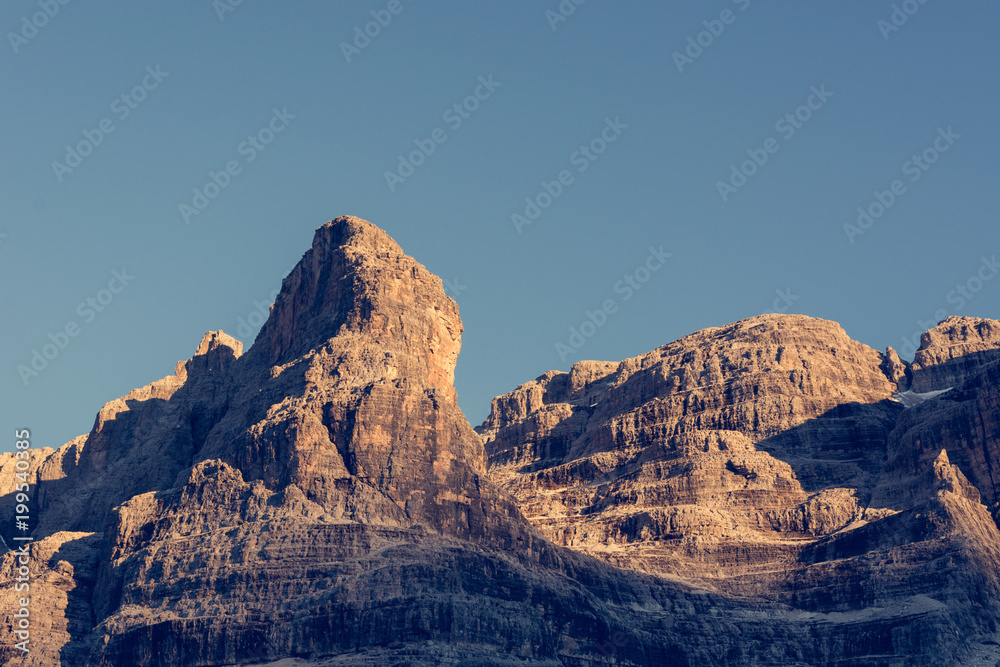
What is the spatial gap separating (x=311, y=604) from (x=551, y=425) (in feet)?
253

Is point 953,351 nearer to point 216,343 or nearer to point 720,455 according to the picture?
point 720,455

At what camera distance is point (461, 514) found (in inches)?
5472

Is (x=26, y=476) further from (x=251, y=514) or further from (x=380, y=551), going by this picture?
(x=380, y=551)

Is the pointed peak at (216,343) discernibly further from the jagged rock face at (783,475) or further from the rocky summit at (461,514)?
the jagged rock face at (783,475)

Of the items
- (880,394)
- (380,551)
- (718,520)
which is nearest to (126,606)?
(380,551)

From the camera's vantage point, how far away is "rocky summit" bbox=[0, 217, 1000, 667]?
127375 millimetres

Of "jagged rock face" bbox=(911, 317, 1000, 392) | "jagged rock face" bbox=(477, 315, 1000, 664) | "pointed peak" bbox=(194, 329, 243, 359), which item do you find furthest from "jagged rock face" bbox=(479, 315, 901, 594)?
"pointed peak" bbox=(194, 329, 243, 359)

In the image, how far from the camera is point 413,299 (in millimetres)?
158250

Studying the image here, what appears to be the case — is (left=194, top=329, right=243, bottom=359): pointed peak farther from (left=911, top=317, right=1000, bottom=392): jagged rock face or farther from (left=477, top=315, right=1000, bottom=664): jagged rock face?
(left=911, top=317, right=1000, bottom=392): jagged rock face

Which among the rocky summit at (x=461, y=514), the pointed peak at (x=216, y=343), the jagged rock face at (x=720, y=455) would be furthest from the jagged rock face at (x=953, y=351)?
the pointed peak at (x=216, y=343)

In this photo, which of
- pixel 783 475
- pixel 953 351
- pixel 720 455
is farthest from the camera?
pixel 953 351
